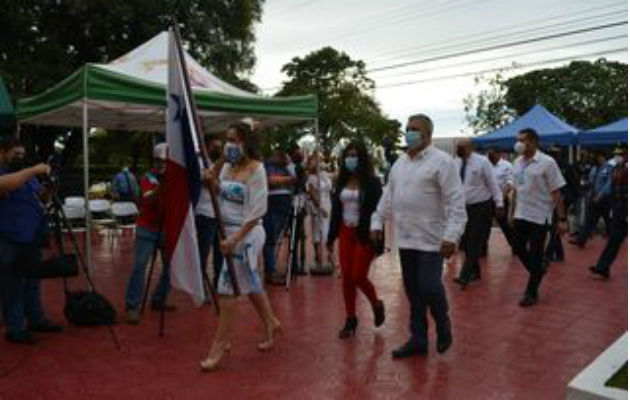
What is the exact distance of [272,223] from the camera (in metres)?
9.08

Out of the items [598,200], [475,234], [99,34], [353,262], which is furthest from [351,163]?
[99,34]

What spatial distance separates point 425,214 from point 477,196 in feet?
12.8

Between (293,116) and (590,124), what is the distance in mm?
47552

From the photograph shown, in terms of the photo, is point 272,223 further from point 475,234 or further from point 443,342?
point 443,342

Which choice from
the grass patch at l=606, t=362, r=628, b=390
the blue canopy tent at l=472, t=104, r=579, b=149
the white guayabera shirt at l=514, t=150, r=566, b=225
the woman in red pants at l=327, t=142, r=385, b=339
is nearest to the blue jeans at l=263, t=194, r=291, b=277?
the woman in red pants at l=327, t=142, r=385, b=339

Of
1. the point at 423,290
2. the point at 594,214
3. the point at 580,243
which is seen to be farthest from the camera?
the point at 580,243

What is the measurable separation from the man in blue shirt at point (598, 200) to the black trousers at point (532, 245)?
4736 millimetres

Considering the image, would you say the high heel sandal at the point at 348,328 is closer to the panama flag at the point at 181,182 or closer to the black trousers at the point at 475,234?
the panama flag at the point at 181,182

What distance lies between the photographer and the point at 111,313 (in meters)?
6.65

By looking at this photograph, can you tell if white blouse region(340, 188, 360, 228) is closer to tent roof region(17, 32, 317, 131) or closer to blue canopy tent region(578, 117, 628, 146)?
tent roof region(17, 32, 317, 131)

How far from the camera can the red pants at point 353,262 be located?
19.3 feet

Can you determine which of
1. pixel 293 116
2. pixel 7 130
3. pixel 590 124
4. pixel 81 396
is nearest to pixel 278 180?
pixel 293 116

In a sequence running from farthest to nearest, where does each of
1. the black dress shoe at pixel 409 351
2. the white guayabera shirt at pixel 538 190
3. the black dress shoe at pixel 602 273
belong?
the black dress shoe at pixel 602 273 → the white guayabera shirt at pixel 538 190 → the black dress shoe at pixel 409 351

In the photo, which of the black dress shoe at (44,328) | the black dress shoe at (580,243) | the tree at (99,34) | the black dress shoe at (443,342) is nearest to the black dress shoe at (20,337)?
the black dress shoe at (44,328)
